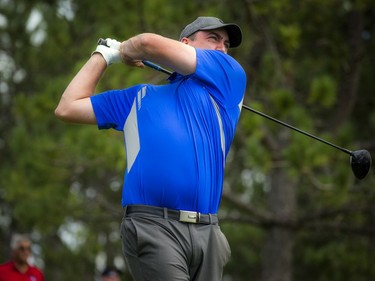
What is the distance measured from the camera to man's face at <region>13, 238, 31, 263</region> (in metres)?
10.2

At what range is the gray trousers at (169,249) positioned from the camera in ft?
16.2

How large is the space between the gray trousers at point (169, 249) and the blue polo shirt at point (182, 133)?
0.34 ft

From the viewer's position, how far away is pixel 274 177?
664 inches

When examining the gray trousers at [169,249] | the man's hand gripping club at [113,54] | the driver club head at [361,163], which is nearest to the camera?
the gray trousers at [169,249]

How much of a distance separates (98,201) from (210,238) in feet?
39.1

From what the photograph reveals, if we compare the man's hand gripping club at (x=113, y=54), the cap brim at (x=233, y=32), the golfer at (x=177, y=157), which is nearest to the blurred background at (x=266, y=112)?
the cap brim at (x=233, y=32)

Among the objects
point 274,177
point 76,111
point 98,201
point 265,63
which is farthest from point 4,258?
point 76,111

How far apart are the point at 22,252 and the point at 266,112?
16.4ft

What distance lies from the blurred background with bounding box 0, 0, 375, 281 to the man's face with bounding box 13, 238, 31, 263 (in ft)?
8.51

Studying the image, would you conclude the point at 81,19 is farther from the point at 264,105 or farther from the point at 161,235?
the point at 161,235

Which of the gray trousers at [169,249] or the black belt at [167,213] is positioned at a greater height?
Result: the black belt at [167,213]

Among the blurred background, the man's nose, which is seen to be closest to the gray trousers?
the man's nose

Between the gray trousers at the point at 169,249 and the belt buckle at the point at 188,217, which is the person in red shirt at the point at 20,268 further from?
the belt buckle at the point at 188,217

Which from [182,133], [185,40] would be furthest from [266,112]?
[182,133]
